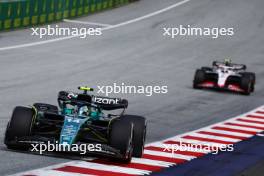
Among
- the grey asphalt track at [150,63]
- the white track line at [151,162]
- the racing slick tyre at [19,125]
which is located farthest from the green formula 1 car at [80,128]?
the grey asphalt track at [150,63]

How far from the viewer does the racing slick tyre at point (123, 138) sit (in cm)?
1395

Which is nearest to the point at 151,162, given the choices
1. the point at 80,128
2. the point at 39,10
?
the point at 80,128

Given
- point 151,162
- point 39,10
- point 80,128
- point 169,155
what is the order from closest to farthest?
1. point 80,128
2. point 151,162
3. point 169,155
4. point 39,10

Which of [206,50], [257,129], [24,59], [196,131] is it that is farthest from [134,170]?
[206,50]

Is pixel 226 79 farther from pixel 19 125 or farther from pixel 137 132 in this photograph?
pixel 19 125

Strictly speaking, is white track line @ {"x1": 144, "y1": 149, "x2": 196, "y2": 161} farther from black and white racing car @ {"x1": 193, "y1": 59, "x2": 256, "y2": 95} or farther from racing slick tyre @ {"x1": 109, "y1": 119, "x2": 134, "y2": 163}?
black and white racing car @ {"x1": 193, "y1": 59, "x2": 256, "y2": 95}

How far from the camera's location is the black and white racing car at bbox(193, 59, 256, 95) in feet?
90.1

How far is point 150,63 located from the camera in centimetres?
3522

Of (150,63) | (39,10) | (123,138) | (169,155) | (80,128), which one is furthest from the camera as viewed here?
(39,10)

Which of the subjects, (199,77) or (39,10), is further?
(39,10)

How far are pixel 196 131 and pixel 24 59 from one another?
49.0ft

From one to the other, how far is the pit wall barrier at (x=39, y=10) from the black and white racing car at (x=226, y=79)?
590 inches

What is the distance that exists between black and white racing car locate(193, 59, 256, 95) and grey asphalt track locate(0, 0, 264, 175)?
0.93ft

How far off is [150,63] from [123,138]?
2133 cm
